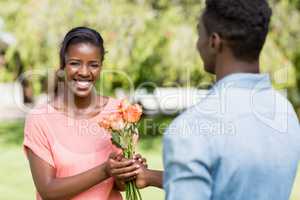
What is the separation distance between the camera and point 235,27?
5.13ft

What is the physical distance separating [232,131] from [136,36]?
985 centimetres

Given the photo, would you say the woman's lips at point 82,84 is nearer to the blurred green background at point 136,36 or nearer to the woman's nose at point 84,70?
the woman's nose at point 84,70

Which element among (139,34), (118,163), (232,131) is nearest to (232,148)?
(232,131)

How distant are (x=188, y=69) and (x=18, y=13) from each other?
371 cm

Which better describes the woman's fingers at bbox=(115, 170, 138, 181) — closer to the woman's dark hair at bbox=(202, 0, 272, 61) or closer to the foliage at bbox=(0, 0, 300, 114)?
the woman's dark hair at bbox=(202, 0, 272, 61)

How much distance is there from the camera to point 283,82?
11828mm

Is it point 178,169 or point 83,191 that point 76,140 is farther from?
point 178,169

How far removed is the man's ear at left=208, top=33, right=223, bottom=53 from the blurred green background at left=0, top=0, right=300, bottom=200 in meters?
8.76

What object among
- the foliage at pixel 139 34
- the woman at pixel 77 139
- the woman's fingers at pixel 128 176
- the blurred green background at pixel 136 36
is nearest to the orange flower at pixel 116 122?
the woman at pixel 77 139

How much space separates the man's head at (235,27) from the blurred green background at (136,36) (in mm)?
8764

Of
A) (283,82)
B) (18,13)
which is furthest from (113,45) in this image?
(283,82)

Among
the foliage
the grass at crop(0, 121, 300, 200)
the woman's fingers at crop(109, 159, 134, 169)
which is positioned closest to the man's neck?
the woman's fingers at crop(109, 159, 134, 169)

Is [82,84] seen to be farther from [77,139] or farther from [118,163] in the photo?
[118,163]

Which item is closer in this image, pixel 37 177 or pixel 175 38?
pixel 37 177
